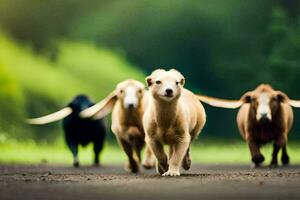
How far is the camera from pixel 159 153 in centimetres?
714

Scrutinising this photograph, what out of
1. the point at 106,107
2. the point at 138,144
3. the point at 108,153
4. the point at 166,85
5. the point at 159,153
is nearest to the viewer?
the point at 166,85

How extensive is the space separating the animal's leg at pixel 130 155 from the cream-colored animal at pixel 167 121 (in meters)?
0.88

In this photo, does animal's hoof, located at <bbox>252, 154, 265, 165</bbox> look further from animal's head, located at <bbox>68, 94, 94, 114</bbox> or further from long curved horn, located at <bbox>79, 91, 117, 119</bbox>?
animal's head, located at <bbox>68, 94, 94, 114</bbox>

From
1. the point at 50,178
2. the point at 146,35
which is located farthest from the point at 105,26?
the point at 50,178

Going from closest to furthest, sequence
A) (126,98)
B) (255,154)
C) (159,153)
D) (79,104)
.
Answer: (159,153)
(126,98)
(255,154)
(79,104)

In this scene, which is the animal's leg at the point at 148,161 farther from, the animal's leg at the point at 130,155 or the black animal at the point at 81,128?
the black animal at the point at 81,128

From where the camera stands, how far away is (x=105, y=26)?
1366 centimetres

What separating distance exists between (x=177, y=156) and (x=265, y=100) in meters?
2.39

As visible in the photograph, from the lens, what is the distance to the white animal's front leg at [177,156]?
22.9 ft

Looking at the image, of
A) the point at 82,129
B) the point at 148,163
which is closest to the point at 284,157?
the point at 148,163

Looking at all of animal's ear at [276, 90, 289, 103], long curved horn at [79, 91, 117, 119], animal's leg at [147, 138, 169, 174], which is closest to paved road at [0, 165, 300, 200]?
animal's leg at [147, 138, 169, 174]

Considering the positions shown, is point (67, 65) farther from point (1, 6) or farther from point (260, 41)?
point (260, 41)

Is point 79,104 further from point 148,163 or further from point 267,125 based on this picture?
point 267,125

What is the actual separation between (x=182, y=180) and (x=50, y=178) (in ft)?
3.86
